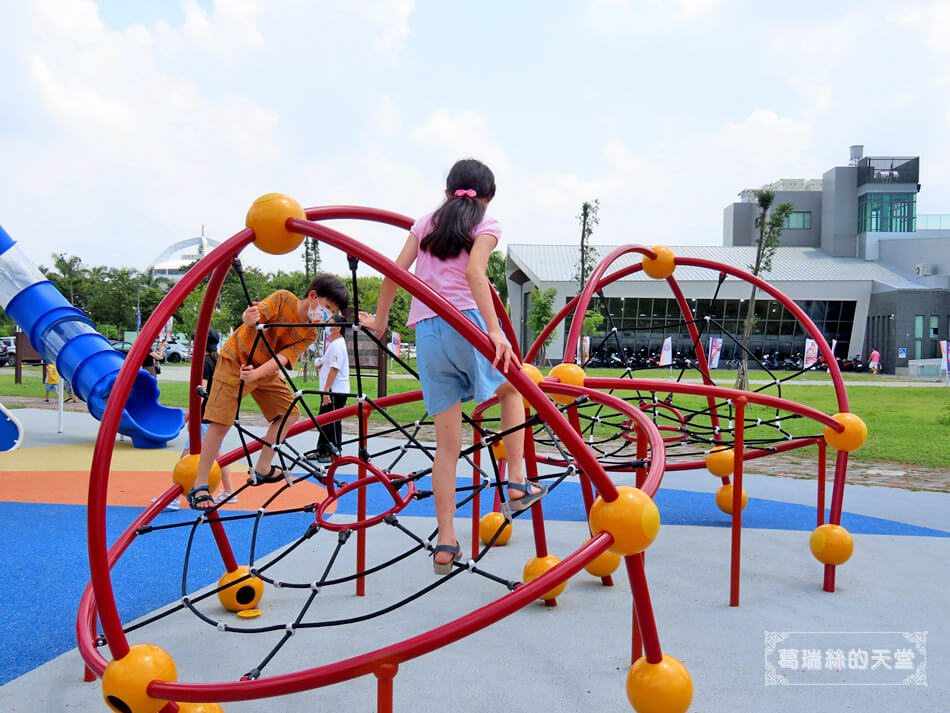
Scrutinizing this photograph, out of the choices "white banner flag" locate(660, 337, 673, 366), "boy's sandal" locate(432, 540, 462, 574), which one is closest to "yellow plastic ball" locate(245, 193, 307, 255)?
"boy's sandal" locate(432, 540, 462, 574)

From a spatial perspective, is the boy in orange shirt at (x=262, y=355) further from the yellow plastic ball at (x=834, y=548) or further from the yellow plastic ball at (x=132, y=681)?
the yellow plastic ball at (x=834, y=548)

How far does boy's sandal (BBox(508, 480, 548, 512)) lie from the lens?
270 cm

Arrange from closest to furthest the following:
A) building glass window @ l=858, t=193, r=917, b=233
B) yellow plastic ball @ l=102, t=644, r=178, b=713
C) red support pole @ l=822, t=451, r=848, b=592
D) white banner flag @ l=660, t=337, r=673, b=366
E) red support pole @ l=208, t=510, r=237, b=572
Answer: yellow plastic ball @ l=102, t=644, r=178, b=713
red support pole @ l=208, t=510, r=237, b=572
red support pole @ l=822, t=451, r=848, b=592
white banner flag @ l=660, t=337, r=673, b=366
building glass window @ l=858, t=193, r=917, b=233

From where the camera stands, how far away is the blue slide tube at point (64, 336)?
8.26 metres

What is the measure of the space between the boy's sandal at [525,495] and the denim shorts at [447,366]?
38 cm

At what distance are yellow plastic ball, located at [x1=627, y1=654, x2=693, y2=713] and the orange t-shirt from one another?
2.02 m

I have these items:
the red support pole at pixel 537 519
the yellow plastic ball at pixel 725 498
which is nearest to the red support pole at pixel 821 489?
the yellow plastic ball at pixel 725 498

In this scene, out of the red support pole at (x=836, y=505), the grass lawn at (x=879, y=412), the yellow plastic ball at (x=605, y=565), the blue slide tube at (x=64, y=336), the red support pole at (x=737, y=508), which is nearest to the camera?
the red support pole at (x=737, y=508)

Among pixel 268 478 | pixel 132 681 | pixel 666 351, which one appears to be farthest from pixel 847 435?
pixel 666 351

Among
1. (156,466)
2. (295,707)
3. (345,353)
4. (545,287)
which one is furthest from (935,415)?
(545,287)

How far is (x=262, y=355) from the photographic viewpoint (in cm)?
385

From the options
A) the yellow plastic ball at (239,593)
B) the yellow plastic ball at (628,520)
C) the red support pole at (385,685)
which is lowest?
the yellow plastic ball at (239,593)

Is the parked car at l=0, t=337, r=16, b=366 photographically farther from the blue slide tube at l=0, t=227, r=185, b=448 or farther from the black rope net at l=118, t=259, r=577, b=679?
the black rope net at l=118, t=259, r=577, b=679

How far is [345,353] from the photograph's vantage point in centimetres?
634
